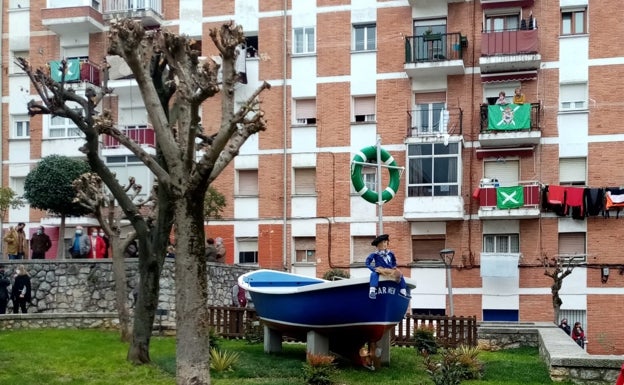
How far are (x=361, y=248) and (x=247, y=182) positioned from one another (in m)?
5.67

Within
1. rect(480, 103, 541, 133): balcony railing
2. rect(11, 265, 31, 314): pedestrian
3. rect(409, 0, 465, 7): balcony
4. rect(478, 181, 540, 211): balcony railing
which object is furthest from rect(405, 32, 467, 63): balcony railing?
rect(11, 265, 31, 314): pedestrian

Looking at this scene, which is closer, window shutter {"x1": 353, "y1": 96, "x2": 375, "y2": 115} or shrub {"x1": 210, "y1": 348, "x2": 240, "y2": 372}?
shrub {"x1": 210, "y1": 348, "x2": 240, "y2": 372}

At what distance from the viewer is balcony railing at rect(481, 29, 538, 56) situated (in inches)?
1252

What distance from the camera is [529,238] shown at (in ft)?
105

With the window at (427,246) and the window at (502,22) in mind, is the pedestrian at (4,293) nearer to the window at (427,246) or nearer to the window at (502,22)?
the window at (427,246)

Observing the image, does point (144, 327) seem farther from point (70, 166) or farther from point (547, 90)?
point (547, 90)

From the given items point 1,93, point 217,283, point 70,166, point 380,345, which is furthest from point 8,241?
point 380,345

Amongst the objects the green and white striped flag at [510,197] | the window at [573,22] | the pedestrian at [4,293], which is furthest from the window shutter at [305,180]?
the pedestrian at [4,293]

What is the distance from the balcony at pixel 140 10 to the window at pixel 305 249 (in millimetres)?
11198

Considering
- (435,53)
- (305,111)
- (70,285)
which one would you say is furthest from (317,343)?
(305,111)

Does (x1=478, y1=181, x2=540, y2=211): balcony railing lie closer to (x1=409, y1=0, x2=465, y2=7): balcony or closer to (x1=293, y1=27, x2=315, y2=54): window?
(x1=409, y1=0, x2=465, y2=7): balcony

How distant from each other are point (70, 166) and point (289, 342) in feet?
45.8

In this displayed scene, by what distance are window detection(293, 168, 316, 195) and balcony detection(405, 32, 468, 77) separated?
5798 millimetres

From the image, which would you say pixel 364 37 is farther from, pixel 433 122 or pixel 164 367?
pixel 164 367
